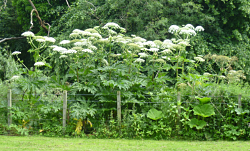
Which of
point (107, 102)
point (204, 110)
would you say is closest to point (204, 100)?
point (204, 110)

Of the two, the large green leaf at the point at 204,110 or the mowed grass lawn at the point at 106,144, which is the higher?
the large green leaf at the point at 204,110

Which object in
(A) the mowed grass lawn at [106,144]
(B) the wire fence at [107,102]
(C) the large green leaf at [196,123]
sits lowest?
(A) the mowed grass lawn at [106,144]

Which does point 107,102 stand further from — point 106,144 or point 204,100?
point 204,100

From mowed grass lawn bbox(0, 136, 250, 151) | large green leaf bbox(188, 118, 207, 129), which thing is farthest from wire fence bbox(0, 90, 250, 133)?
mowed grass lawn bbox(0, 136, 250, 151)

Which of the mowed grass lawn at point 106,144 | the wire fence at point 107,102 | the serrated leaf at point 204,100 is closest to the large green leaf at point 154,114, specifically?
the wire fence at point 107,102

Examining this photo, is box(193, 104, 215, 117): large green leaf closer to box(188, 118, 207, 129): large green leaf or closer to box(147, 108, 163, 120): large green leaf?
box(188, 118, 207, 129): large green leaf

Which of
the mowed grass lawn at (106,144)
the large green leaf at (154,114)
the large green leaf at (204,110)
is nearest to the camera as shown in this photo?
the mowed grass lawn at (106,144)

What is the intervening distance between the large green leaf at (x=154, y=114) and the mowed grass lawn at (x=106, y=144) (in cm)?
57

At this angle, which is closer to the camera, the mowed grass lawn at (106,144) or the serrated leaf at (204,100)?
the mowed grass lawn at (106,144)

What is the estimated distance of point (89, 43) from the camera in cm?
670

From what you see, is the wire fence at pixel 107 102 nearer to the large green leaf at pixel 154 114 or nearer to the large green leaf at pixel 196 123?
the large green leaf at pixel 154 114

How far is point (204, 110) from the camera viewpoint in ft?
20.8

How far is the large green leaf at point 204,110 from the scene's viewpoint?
6302 mm

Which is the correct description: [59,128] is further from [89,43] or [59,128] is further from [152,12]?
[152,12]
